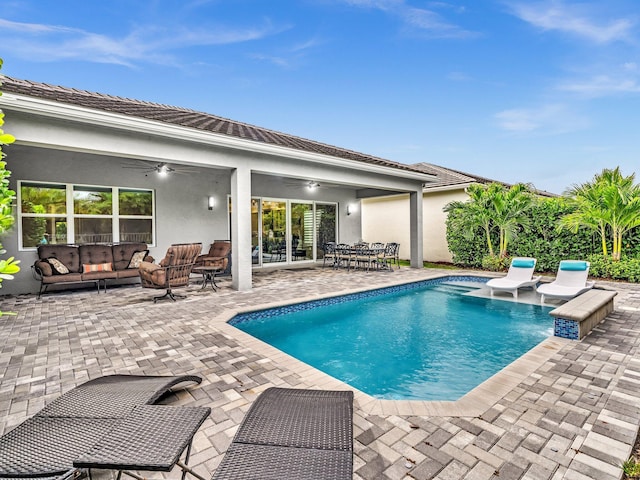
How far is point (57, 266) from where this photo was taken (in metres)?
7.62

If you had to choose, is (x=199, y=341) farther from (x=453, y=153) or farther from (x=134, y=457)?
(x=453, y=153)

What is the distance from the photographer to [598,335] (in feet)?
15.4

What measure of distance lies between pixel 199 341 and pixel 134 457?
305 cm

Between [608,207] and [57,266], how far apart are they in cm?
1370

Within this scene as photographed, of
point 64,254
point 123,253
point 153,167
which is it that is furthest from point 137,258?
point 153,167

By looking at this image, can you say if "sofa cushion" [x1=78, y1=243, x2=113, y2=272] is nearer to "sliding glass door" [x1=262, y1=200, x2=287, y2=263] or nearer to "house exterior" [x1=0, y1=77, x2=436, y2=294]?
"house exterior" [x1=0, y1=77, x2=436, y2=294]

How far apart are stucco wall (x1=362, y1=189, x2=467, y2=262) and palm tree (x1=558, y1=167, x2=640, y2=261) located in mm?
4360

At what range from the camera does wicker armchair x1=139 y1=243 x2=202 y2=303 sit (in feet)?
22.7

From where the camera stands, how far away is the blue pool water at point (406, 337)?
4094 millimetres

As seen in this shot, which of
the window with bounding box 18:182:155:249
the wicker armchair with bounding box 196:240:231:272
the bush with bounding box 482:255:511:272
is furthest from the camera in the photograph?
the bush with bounding box 482:255:511:272

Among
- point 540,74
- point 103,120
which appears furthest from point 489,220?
point 103,120

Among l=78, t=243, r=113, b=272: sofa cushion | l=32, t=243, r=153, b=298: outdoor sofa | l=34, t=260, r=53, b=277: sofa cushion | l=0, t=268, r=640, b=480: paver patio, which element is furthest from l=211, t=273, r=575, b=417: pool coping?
l=78, t=243, r=113, b=272: sofa cushion

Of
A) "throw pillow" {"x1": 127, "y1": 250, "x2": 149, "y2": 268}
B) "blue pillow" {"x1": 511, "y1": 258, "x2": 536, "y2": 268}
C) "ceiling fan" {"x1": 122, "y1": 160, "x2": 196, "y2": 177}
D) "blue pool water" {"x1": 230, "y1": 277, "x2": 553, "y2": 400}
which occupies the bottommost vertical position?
"blue pool water" {"x1": 230, "y1": 277, "x2": 553, "y2": 400}

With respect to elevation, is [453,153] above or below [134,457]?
above
